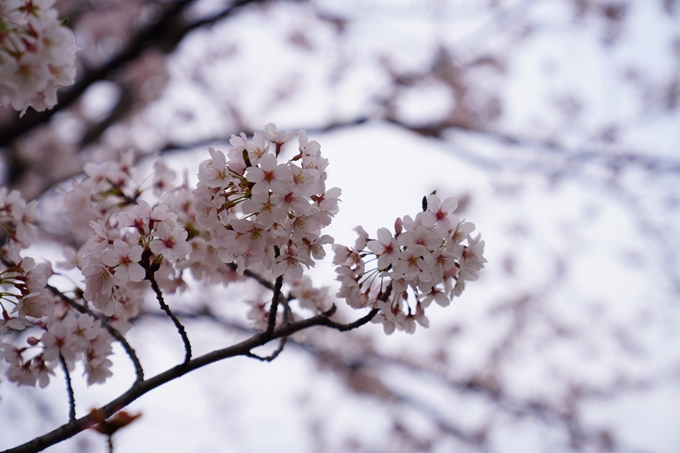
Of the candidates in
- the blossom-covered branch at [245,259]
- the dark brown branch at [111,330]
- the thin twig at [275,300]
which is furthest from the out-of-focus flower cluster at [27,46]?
the thin twig at [275,300]

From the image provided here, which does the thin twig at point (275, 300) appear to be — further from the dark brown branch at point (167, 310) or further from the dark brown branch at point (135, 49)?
the dark brown branch at point (135, 49)

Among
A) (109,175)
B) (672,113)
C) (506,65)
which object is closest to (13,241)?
(109,175)

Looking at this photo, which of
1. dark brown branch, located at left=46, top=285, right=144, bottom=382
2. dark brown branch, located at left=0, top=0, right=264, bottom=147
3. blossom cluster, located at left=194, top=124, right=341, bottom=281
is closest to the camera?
blossom cluster, located at left=194, top=124, right=341, bottom=281

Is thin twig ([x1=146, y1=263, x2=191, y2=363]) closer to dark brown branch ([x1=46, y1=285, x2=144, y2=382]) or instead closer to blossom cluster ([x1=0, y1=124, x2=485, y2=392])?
blossom cluster ([x1=0, y1=124, x2=485, y2=392])

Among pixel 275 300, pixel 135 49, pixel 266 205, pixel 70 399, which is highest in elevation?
pixel 135 49

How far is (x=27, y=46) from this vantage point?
3.48 feet

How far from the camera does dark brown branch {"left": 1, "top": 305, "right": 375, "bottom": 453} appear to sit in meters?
1.22

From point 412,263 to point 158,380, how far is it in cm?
81

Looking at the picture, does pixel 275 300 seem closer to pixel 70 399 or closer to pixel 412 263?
pixel 412 263

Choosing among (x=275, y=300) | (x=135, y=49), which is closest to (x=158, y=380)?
(x=275, y=300)

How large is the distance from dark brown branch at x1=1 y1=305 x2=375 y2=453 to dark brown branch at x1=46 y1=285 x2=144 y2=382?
0.04 m

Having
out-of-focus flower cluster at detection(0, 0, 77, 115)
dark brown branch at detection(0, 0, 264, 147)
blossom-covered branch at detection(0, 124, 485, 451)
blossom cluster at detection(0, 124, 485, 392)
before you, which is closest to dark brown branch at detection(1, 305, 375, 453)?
blossom-covered branch at detection(0, 124, 485, 451)

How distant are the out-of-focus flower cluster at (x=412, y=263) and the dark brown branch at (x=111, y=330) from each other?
64 centimetres

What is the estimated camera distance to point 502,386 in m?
8.97
